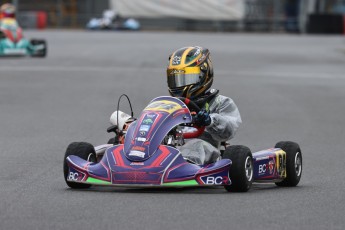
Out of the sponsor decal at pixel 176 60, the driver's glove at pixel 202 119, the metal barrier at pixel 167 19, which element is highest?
the sponsor decal at pixel 176 60

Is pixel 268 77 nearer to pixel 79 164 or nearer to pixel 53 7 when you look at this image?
pixel 79 164

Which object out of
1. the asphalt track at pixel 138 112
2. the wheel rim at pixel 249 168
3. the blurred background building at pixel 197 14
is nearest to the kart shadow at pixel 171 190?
the asphalt track at pixel 138 112

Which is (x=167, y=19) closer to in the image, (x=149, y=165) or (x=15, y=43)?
(x=15, y=43)

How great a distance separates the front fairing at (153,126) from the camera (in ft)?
23.9

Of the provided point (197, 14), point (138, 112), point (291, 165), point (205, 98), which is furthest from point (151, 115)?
point (197, 14)

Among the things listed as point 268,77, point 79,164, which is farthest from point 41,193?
point 268,77

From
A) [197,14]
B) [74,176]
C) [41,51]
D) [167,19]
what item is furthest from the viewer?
[167,19]

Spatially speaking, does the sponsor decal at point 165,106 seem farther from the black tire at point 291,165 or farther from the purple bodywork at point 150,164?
the black tire at point 291,165

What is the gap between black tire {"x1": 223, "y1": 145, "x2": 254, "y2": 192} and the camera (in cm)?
726

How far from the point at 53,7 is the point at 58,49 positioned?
16698 mm

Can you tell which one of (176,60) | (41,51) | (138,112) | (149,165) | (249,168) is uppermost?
(176,60)

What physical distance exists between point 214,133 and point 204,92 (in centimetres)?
44

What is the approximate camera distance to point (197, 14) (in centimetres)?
4406

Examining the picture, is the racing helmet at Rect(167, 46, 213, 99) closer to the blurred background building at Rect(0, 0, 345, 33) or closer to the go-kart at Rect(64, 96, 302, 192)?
the go-kart at Rect(64, 96, 302, 192)
